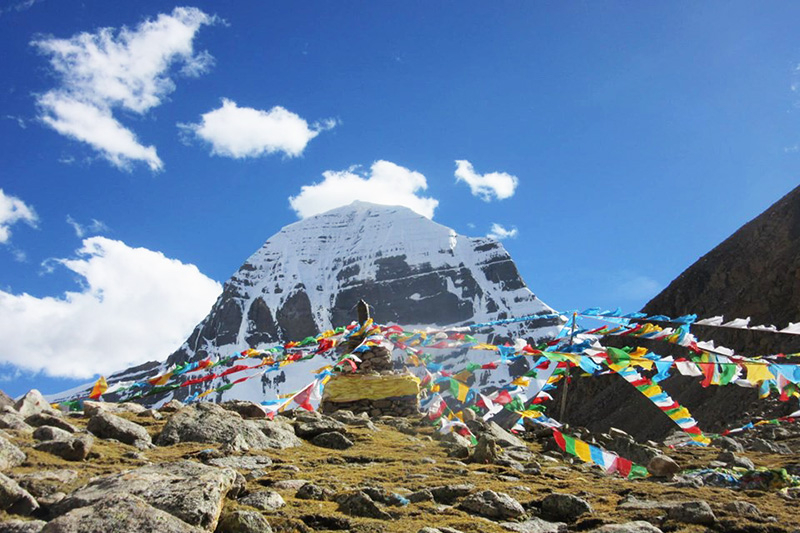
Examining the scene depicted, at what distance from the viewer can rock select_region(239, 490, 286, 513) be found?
495 cm

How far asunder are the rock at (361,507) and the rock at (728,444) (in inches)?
310

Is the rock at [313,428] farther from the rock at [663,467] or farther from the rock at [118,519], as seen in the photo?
the rock at [118,519]

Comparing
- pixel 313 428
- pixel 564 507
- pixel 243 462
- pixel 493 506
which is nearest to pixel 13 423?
pixel 243 462

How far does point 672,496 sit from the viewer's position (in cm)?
609

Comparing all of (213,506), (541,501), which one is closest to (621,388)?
(541,501)

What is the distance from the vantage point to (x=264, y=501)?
502cm

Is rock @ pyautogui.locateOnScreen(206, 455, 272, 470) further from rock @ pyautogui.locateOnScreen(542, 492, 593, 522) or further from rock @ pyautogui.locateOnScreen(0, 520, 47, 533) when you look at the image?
rock @ pyautogui.locateOnScreen(542, 492, 593, 522)

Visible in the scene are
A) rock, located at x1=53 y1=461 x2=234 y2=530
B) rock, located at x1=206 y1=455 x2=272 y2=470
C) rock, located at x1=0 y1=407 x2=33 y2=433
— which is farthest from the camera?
rock, located at x1=0 y1=407 x2=33 y2=433

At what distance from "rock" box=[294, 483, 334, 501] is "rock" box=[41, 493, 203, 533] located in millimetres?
1582

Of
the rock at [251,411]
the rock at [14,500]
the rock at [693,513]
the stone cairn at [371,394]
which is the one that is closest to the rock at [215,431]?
the rock at [251,411]

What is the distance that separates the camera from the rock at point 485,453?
27.1ft

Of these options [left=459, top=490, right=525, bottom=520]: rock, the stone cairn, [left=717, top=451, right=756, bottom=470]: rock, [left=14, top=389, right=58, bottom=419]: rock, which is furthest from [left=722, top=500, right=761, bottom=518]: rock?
the stone cairn

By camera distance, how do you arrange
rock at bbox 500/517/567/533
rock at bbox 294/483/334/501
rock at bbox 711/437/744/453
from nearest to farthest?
1. rock at bbox 500/517/567/533
2. rock at bbox 294/483/334/501
3. rock at bbox 711/437/744/453

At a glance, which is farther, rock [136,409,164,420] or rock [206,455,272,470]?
rock [136,409,164,420]
